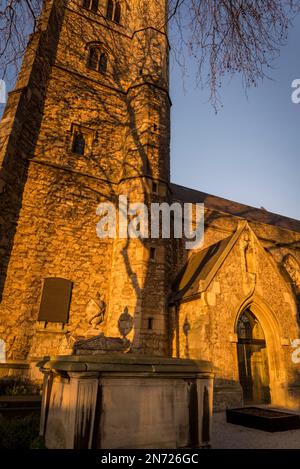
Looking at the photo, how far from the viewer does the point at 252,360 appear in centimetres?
1177

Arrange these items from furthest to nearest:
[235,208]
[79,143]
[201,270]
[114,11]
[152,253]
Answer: [235,208]
[114,11]
[79,143]
[152,253]
[201,270]

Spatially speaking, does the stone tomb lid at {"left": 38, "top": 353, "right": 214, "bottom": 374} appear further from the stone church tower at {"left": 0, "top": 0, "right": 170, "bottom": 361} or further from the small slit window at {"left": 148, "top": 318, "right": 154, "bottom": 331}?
the small slit window at {"left": 148, "top": 318, "right": 154, "bottom": 331}

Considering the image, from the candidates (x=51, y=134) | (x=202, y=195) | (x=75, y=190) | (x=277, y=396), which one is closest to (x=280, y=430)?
(x=277, y=396)

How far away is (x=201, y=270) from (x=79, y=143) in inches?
313

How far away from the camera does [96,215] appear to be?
41.3ft

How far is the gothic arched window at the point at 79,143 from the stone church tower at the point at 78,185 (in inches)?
1.9

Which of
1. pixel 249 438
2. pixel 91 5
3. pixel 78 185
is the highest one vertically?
pixel 91 5

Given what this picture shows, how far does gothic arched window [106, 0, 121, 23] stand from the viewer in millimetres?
18719

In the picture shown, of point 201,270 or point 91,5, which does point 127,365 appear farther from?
point 91,5

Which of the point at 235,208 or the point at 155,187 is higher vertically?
the point at 235,208

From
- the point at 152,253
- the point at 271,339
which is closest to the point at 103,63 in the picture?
the point at 152,253

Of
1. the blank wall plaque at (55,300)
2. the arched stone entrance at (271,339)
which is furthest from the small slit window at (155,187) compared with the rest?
the arched stone entrance at (271,339)
